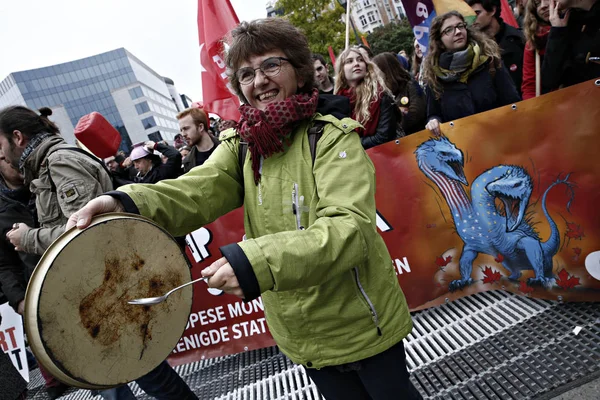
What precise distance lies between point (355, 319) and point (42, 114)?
8.80 feet

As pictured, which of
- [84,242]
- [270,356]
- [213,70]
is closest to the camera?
[84,242]

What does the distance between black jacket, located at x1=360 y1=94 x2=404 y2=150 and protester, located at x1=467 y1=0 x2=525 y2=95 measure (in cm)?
152

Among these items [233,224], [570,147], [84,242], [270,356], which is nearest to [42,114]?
[233,224]

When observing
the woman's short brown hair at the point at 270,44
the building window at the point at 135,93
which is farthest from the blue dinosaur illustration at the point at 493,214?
the building window at the point at 135,93

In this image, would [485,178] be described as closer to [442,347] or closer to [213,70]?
[442,347]

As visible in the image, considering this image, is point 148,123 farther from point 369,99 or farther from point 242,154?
point 242,154

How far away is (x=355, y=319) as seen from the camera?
5.18ft

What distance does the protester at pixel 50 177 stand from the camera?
246 centimetres

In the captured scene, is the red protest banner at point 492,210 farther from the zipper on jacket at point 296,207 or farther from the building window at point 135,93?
the building window at point 135,93

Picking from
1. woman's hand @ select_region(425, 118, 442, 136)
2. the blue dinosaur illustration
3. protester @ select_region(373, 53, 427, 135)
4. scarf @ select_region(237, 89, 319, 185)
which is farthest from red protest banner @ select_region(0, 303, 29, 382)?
protester @ select_region(373, 53, 427, 135)

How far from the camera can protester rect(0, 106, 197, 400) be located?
246 centimetres

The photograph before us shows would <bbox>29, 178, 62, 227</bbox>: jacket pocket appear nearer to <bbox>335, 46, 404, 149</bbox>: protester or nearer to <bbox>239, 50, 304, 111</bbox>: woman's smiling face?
<bbox>239, 50, 304, 111</bbox>: woman's smiling face

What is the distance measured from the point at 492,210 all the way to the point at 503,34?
2.42 meters

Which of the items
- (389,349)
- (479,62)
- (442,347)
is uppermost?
(479,62)
